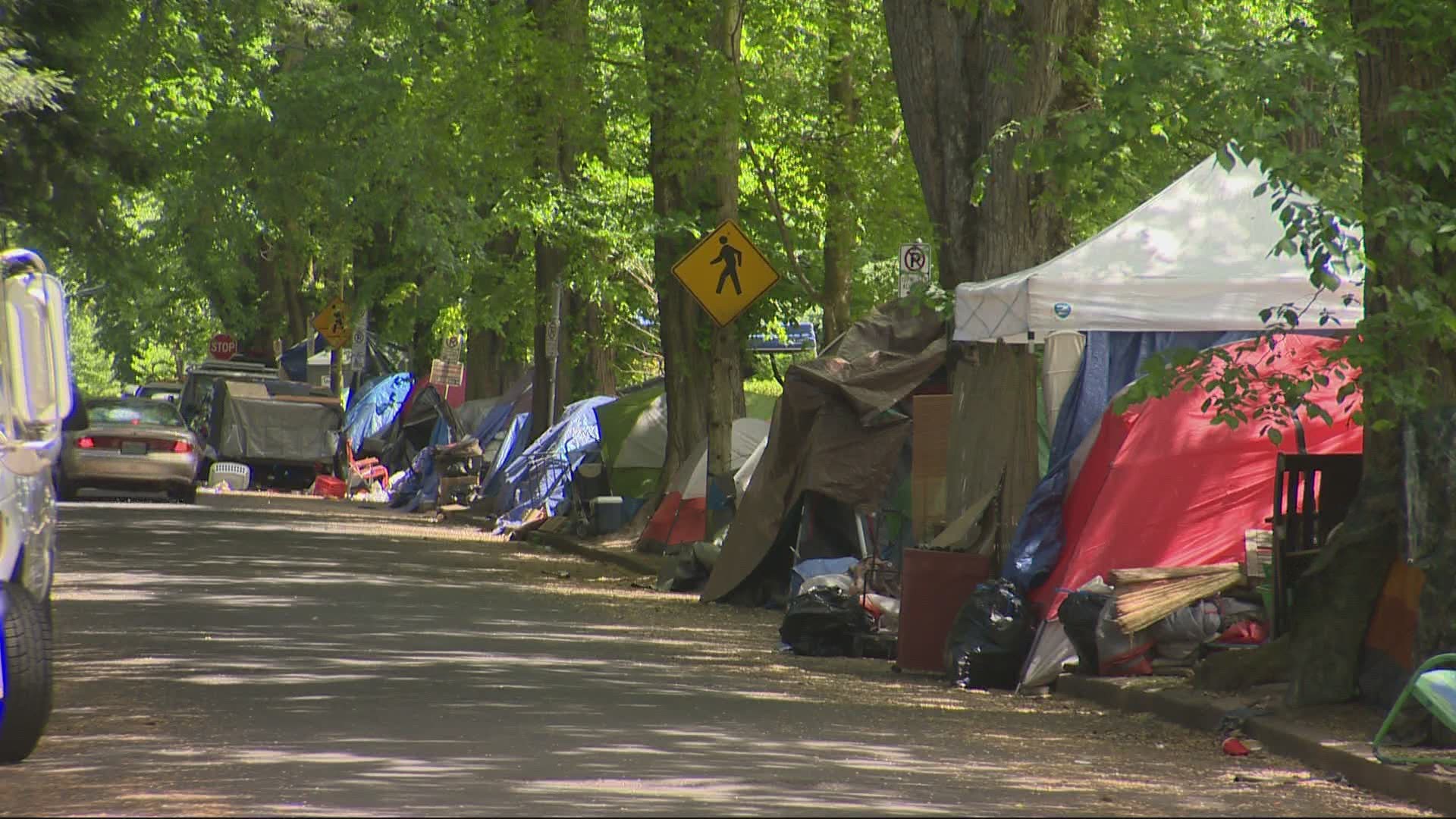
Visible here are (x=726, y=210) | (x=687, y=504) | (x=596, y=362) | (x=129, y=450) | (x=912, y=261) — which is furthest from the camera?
(x=596, y=362)

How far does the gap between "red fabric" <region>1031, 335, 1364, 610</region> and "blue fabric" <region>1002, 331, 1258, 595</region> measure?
0.11 m

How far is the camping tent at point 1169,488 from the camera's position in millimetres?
13781

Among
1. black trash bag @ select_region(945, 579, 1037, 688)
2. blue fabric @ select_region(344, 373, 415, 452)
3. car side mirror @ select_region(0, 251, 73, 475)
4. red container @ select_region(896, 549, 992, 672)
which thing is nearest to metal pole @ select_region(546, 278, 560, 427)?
blue fabric @ select_region(344, 373, 415, 452)

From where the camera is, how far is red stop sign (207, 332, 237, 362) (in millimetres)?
62750

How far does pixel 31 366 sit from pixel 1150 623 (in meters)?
6.80

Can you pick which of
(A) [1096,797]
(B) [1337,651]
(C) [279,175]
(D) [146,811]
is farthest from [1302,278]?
(C) [279,175]

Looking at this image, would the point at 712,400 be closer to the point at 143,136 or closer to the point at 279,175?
the point at 143,136

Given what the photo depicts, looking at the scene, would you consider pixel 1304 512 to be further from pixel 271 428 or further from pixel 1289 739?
pixel 271 428

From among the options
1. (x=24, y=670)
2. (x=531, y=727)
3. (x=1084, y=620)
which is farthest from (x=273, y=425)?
(x=24, y=670)

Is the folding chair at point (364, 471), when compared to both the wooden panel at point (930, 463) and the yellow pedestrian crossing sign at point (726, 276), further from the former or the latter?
the wooden panel at point (930, 463)

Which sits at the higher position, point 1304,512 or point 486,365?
point 486,365

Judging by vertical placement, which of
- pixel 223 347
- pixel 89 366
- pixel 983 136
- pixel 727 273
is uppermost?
pixel 89 366

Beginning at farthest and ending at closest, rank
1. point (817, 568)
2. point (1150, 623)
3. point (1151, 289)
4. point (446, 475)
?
point (446, 475)
point (817, 568)
point (1151, 289)
point (1150, 623)

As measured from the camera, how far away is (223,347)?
207 feet
